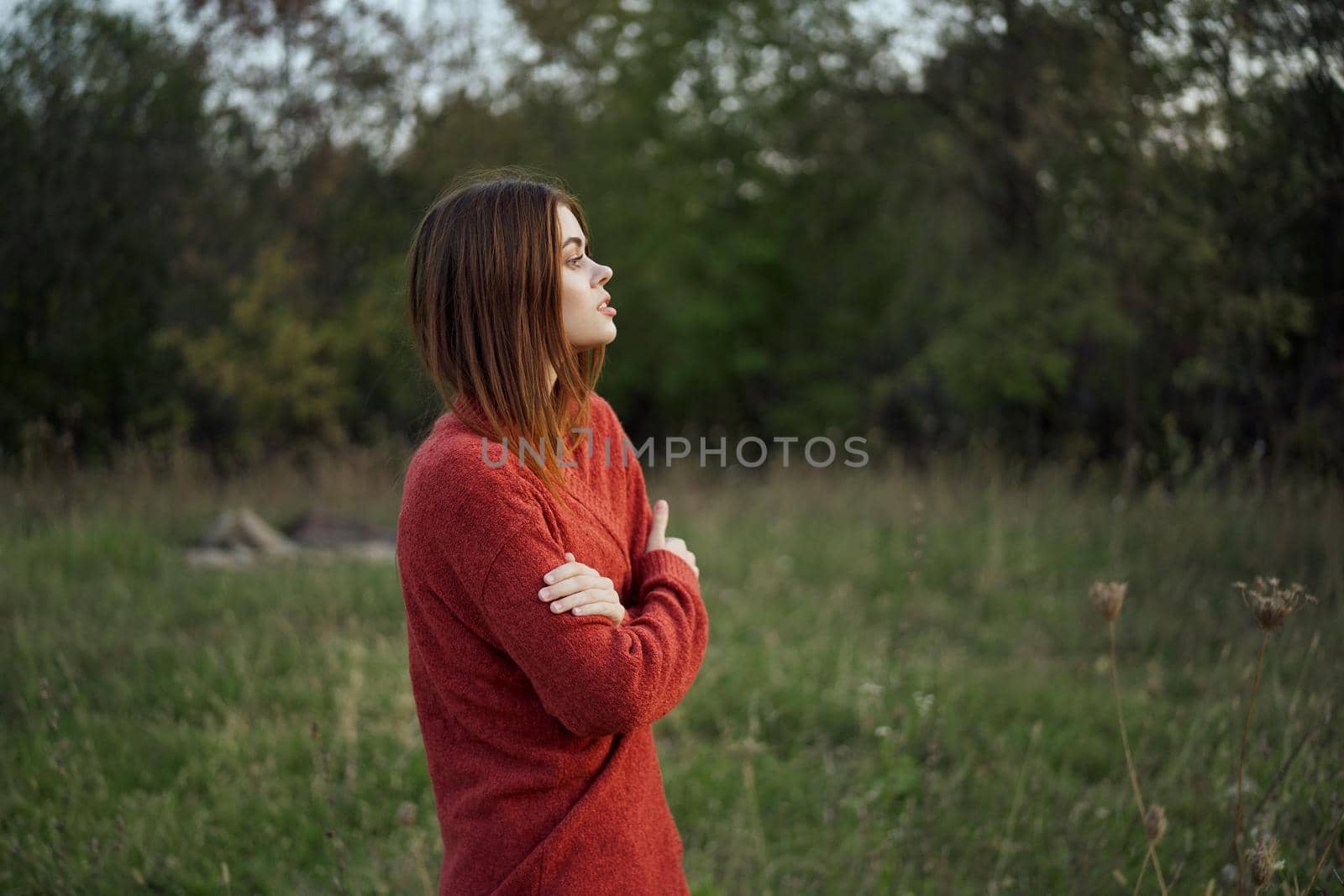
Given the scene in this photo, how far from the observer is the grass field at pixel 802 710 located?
9.05ft

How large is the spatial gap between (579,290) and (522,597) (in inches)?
20.6

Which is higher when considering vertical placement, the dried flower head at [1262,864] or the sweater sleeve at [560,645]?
the sweater sleeve at [560,645]

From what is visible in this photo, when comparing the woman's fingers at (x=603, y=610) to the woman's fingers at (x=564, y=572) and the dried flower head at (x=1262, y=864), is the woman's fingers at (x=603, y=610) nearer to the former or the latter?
the woman's fingers at (x=564, y=572)

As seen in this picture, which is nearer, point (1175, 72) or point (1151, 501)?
point (1151, 501)

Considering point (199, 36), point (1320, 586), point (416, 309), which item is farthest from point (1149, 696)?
point (199, 36)

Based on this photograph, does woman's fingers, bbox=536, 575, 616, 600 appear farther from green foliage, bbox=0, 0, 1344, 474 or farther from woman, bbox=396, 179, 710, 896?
green foliage, bbox=0, 0, 1344, 474

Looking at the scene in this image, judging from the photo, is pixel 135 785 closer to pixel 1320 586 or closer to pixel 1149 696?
pixel 1149 696

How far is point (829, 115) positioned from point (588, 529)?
11.6 meters

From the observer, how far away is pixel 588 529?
163 centimetres

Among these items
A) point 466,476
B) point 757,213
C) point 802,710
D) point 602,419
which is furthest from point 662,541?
point 757,213

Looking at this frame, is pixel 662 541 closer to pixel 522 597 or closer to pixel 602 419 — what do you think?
pixel 602 419

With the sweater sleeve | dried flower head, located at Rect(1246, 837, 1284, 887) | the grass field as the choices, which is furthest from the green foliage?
dried flower head, located at Rect(1246, 837, 1284, 887)

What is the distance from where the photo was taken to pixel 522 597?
140cm

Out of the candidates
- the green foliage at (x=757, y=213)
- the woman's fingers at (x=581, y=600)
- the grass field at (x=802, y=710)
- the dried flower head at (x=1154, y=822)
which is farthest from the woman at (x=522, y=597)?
the green foliage at (x=757, y=213)
